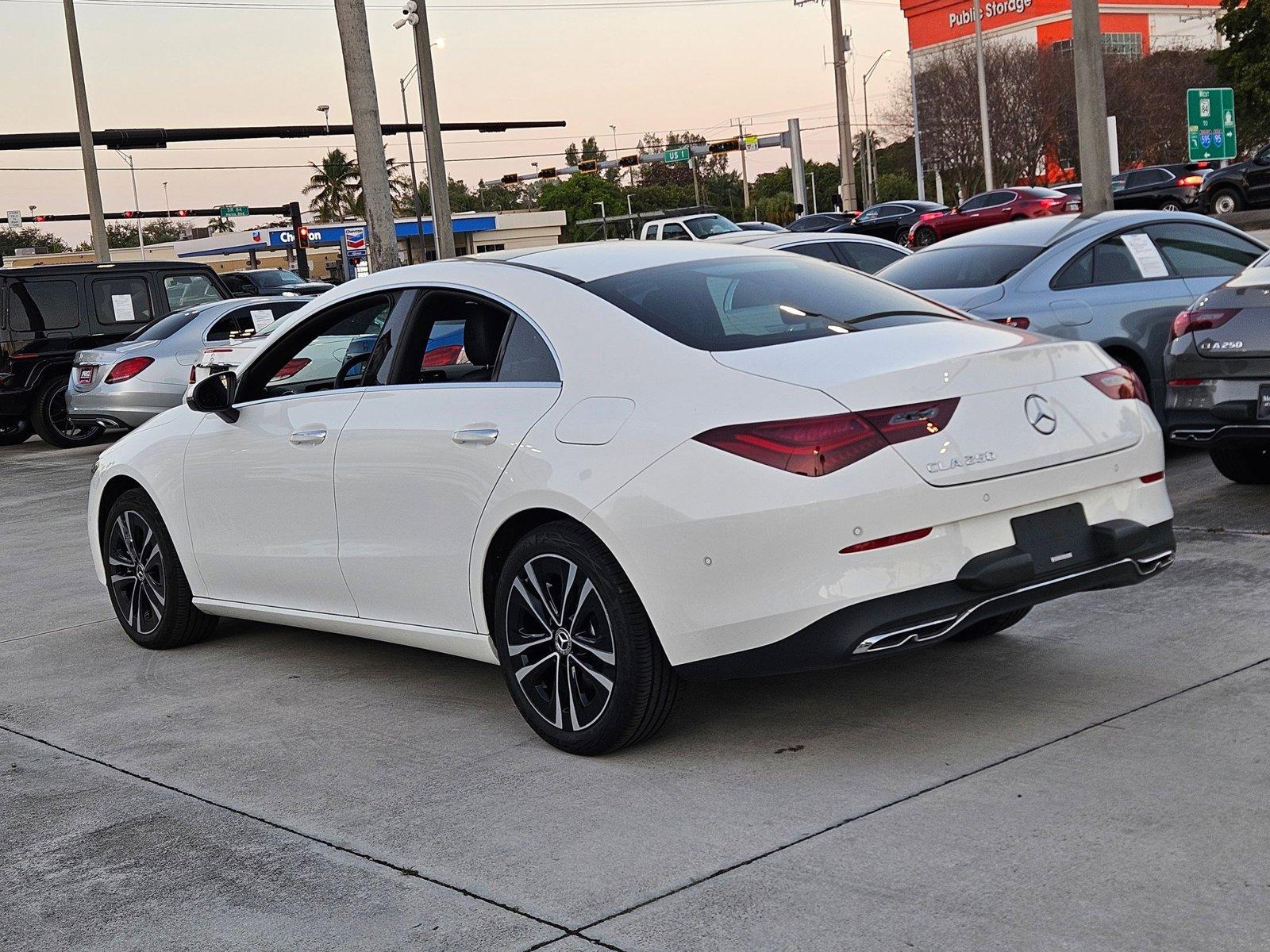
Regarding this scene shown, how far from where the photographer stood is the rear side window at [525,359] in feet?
15.8

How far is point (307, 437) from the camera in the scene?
5605mm

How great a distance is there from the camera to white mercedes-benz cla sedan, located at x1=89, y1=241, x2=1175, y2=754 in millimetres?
4121

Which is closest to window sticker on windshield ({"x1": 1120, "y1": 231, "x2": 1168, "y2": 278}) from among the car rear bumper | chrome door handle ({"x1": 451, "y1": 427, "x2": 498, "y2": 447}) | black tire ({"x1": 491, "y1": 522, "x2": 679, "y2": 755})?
the car rear bumper

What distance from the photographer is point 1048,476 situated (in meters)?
4.35

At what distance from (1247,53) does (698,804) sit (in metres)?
54.5

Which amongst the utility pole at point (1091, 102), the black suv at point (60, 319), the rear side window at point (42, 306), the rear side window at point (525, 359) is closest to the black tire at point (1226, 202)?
the utility pole at point (1091, 102)

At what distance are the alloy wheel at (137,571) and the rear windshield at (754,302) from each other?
2843 millimetres

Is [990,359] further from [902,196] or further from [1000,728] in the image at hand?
[902,196]

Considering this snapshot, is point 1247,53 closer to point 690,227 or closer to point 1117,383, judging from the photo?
point 690,227

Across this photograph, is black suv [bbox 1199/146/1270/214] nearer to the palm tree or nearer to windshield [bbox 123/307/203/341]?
windshield [bbox 123/307/203/341]

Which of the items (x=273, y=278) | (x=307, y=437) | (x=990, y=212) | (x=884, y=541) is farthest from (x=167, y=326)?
(x=990, y=212)

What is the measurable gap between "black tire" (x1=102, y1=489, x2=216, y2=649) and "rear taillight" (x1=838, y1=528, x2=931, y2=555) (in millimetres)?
3594

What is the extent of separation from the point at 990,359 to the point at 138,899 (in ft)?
9.08

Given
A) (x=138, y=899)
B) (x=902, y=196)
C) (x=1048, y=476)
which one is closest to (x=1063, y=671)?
(x=1048, y=476)
